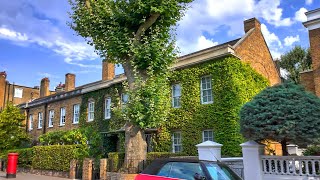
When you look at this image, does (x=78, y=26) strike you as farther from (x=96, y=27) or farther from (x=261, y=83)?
(x=261, y=83)

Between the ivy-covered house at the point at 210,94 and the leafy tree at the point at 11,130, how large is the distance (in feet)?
37.9

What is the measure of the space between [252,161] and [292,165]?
131 cm

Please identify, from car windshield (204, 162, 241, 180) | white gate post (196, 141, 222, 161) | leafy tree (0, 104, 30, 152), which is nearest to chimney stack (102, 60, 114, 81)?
leafy tree (0, 104, 30, 152)

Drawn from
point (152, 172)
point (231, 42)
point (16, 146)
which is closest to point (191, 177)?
point (152, 172)

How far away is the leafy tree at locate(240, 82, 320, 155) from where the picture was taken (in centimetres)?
959

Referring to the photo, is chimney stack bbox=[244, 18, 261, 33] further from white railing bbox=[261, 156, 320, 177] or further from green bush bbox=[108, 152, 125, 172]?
white railing bbox=[261, 156, 320, 177]

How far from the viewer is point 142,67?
15.3 meters

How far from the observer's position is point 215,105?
60.1ft

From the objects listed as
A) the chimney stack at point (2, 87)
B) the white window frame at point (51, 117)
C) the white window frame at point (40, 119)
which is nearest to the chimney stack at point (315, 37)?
the white window frame at point (51, 117)

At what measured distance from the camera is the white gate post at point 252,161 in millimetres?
10328

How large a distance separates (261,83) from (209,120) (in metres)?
5.15

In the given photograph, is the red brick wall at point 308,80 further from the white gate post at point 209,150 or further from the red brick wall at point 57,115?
the red brick wall at point 57,115

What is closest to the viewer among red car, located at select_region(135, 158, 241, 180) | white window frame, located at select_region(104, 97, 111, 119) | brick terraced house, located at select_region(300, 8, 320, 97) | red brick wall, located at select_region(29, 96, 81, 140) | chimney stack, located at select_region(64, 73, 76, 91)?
red car, located at select_region(135, 158, 241, 180)

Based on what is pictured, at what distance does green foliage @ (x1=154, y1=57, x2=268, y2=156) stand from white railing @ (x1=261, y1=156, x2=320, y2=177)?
6.69 m
